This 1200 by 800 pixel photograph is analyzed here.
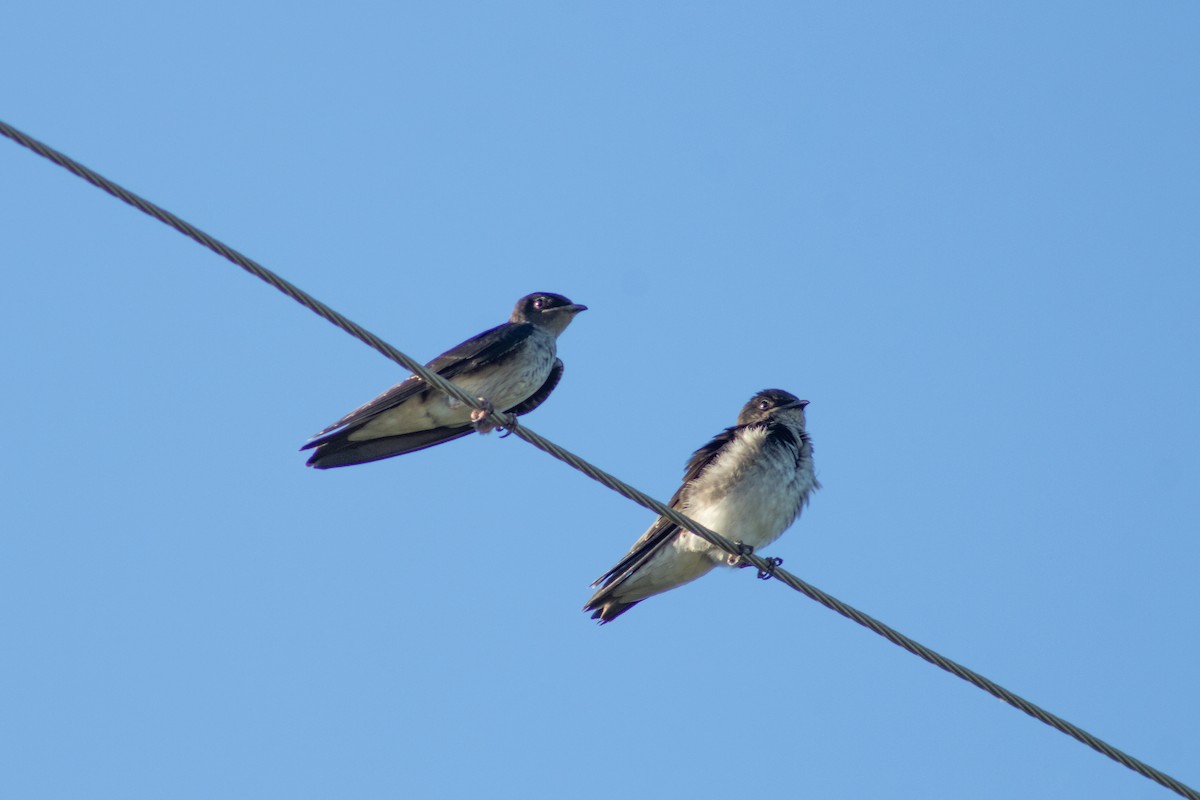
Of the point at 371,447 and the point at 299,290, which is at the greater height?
the point at 371,447

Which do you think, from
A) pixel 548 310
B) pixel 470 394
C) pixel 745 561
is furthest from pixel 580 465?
pixel 548 310

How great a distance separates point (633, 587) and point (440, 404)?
7.17 ft

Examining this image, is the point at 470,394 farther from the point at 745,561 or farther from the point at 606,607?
the point at 745,561

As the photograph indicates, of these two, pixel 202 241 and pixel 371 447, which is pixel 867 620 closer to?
pixel 202 241

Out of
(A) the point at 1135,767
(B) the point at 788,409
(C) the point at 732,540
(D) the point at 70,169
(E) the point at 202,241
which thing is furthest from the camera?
(B) the point at 788,409

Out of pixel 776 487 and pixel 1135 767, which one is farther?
pixel 776 487

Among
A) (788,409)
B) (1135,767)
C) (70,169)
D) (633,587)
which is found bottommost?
(1135,767)

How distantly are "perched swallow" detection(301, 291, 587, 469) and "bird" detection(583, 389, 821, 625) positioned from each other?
1795 mm

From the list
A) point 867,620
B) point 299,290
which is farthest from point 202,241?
point 867,620

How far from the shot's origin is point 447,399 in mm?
11625

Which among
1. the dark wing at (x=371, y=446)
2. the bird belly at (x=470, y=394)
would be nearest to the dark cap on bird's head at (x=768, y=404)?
the bird belly at (x=470, y=394)

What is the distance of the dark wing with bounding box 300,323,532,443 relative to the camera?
11.5 m

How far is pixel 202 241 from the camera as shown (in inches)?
243

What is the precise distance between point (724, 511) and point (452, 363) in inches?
103
